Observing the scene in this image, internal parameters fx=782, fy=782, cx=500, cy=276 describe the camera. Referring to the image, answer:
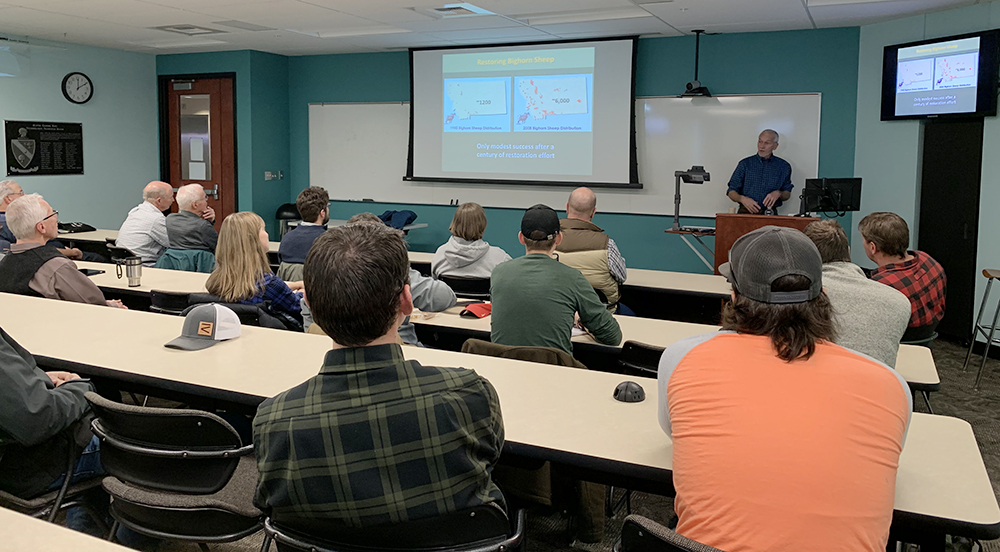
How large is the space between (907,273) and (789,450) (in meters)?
2.75

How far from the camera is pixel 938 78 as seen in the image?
236 inches

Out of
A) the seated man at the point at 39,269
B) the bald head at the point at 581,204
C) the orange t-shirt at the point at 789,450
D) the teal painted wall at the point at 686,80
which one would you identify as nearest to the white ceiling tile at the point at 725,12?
the teal painted wall at the point at 686,80

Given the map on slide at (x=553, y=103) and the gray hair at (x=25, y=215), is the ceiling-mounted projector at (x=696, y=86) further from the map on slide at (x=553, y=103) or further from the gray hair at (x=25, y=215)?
the gray hair at (x=25, y=215)

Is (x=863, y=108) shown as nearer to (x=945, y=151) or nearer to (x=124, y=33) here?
(x=945, y=151)

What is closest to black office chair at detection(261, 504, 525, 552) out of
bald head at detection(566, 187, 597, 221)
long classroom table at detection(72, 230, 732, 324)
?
long classroom table at detection(72, 230, 732, 324)

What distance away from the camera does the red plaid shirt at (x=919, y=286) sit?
365 cm

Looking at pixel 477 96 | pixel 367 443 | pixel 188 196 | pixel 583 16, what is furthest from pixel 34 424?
pixel 477 96

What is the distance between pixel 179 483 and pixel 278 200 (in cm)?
796

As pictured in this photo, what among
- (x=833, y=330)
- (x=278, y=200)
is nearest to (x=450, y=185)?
(x=278, y=200)

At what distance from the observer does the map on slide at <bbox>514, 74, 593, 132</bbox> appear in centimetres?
782

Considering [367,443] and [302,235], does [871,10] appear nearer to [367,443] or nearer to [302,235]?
[302,235]

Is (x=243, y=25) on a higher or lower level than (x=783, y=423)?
higher

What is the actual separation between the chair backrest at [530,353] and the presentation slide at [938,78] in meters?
4.74

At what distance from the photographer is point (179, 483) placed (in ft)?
6.43
